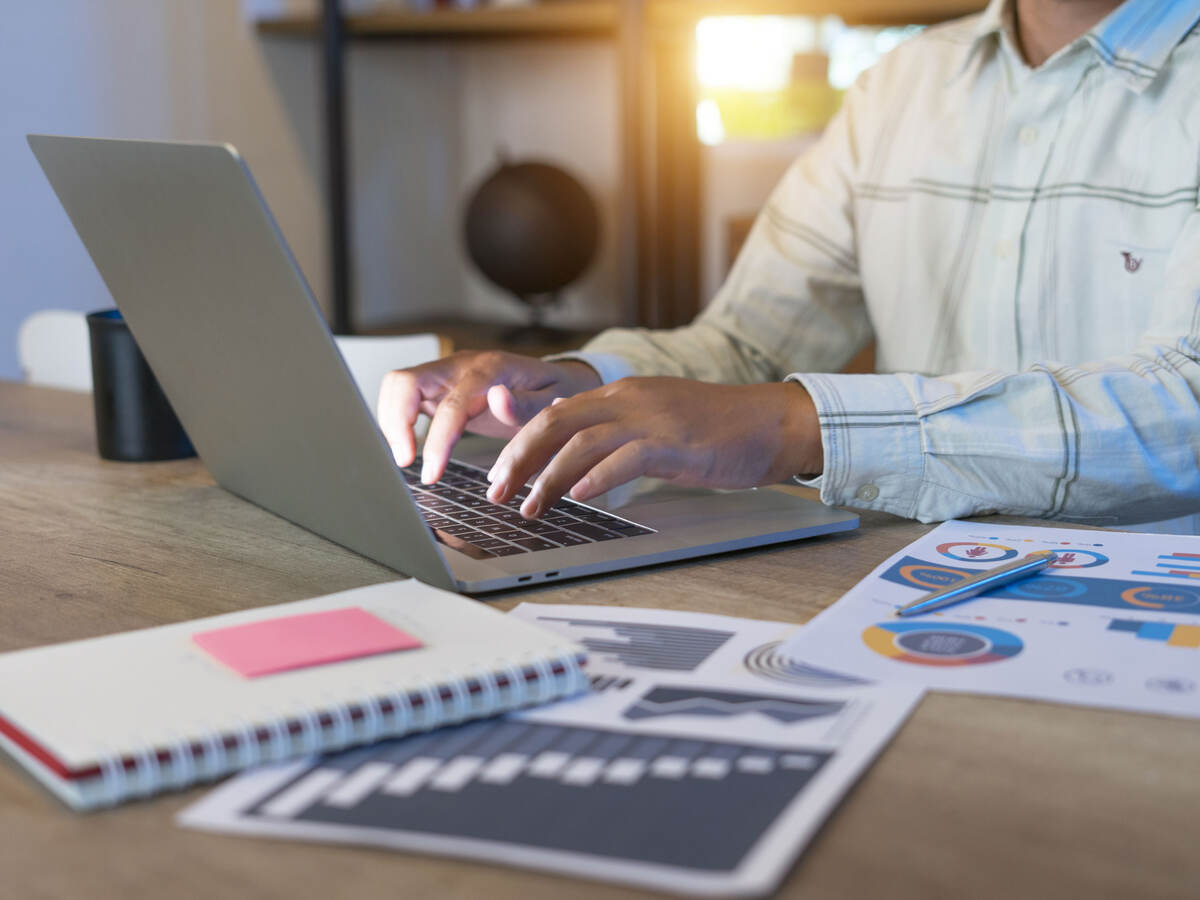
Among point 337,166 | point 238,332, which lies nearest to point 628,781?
point 238,332

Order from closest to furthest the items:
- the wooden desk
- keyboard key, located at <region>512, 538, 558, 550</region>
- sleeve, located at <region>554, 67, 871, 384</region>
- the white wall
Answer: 1. the wooden desk
2. keyboard key, located at <region>512, 538, 558, 550</region>
3. sleeve, located at <region>554, 67, 871, 384</region>
4. the white wall

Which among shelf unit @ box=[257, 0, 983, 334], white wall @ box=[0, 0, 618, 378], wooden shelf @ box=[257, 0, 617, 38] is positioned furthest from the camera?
white wall @ box=[0, 0, 618, 378]

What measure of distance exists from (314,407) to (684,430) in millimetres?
222

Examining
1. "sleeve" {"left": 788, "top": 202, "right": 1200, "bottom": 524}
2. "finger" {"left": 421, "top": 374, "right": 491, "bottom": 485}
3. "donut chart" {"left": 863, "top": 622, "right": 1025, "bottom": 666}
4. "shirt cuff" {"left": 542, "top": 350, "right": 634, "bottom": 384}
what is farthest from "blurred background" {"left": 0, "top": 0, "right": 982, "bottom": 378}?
"donut chart" {"left": 863, "top": 622, "right": 1025, "bottom": 666}

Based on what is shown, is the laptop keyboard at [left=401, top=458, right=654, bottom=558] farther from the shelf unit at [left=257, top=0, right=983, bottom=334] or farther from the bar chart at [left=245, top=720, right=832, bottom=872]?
the shelf unit at [left=257, top=0, right=983, bottom=334]

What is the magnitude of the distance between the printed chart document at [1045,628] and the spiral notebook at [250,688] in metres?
0.14

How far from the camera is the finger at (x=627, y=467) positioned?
0.72 metres

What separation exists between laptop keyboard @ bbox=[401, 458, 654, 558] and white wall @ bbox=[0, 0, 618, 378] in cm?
221

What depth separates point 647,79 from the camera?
8.26 feet

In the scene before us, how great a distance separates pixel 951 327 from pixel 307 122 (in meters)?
2.32

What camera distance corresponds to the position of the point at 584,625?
594 millimetres

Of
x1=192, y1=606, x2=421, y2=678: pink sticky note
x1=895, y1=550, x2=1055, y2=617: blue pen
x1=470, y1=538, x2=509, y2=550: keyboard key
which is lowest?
x1=895, y1=550, x2=1055, y2=617: blue pen

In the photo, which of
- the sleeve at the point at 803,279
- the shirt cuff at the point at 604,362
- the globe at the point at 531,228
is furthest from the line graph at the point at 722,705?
the globe at the point at 531,228

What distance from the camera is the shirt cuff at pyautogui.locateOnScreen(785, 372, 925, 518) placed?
0.80m
